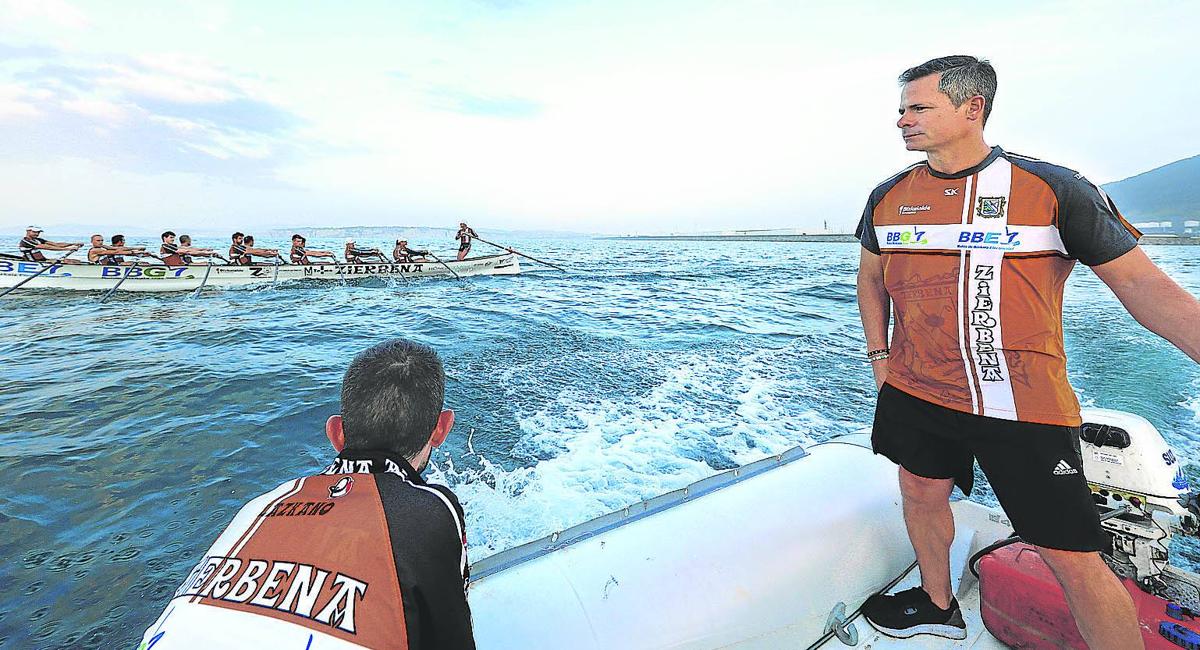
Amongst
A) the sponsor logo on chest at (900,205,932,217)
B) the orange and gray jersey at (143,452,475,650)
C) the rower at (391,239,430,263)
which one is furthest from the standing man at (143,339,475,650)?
the rower at (391,239,430,263)

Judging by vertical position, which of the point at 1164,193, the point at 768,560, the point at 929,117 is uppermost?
the point at 1164,193

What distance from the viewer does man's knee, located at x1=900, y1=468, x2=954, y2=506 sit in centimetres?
181

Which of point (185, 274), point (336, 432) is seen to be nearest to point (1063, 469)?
point (336, 432)

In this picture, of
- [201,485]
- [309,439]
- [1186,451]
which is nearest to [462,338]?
[309,439]

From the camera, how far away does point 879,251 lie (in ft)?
6.37

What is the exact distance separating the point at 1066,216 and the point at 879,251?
58cm

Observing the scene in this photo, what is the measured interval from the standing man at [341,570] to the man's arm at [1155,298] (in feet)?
6.01

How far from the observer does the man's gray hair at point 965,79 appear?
155 cm

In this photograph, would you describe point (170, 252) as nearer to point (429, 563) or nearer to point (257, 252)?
point (257, 252)

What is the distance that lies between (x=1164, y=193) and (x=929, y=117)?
815 feet

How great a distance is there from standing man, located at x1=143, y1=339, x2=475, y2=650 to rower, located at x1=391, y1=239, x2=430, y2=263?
62.9 ft

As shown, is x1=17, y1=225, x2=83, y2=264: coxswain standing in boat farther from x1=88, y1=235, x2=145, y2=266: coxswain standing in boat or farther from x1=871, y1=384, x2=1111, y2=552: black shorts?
x1=871, y1=384, x2=1111, y2=552: black shorts

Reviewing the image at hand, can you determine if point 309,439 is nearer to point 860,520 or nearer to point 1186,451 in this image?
point 860,520

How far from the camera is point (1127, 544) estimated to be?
1622mm
